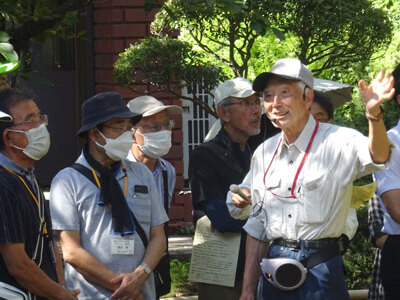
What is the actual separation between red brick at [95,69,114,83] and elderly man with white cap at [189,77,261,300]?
18.6 ft

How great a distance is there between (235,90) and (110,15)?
584 centimetres

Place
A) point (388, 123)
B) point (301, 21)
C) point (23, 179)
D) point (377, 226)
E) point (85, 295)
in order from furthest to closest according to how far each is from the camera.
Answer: point (388, 123)
point (301, 21)
point (377, 226)
point (85, 295)
point (23, 179)

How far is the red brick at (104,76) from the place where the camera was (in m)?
11.9

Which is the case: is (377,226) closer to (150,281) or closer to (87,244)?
(150,281)

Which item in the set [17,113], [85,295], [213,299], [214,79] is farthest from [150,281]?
[214,79]

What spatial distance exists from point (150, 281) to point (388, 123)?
6.82 metres

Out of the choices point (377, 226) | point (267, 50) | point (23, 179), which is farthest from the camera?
point (267, 50)

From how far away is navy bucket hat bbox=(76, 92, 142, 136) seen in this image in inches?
214

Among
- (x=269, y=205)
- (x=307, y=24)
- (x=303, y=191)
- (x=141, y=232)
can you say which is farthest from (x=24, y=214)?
(x=307, y=24)

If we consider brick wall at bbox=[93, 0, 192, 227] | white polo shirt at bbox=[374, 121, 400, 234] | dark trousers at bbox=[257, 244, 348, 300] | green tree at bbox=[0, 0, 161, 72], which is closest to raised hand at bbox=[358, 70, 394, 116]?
dark trousers at bbox=[257, 244, 348, 300]

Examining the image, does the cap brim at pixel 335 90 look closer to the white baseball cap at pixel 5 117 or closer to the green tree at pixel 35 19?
the green tree at pixel 35 19

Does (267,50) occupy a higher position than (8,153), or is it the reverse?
(267,50)

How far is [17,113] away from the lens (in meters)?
5.08

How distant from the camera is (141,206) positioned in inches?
214
